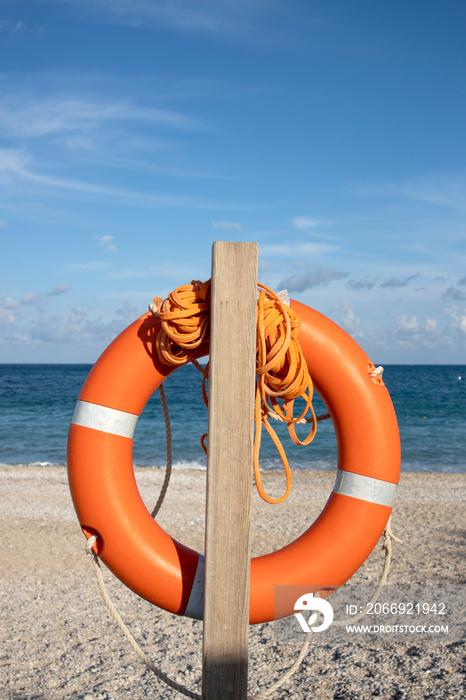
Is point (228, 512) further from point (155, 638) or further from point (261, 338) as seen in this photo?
point (155, 638)

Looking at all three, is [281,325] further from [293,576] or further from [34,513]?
[34,513]

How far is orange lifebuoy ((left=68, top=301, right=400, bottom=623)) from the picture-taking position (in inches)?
69.7

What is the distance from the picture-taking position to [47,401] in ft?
75.6

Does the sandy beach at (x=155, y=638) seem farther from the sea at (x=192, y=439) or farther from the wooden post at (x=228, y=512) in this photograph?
the sea at (x=192, y=439)

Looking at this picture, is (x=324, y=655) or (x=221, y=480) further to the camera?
(x=324, y=655)

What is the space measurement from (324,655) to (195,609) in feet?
4.16

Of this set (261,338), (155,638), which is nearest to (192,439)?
(155,638)

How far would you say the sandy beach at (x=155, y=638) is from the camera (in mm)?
2389

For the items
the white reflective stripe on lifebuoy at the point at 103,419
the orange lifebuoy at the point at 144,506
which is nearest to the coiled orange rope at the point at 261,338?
the orange lifebuoy at the point at 144,506

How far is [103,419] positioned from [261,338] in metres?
0.62

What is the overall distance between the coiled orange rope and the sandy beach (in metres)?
1.35

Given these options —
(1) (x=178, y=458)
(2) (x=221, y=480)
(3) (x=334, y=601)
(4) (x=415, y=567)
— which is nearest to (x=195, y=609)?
(2) (x=221, y=480)

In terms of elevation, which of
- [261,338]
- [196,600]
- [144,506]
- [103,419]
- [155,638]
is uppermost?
[261,338]

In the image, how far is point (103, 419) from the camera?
5.96 feet
